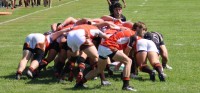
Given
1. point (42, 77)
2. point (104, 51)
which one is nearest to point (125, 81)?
point (104, 51)

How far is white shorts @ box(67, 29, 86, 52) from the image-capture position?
10859 millimetres

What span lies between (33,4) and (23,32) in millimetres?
20683

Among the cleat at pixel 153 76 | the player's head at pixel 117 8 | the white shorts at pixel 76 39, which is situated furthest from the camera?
the player's head at pixel 117 8

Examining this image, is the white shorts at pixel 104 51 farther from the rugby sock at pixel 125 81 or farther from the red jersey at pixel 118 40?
the rugby sock at pixel 125 81

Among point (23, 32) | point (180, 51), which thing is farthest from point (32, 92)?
point (23, 32)

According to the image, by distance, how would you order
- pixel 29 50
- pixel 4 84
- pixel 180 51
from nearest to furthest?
pixel 4 84
pixel 29 50
pixel 180 51

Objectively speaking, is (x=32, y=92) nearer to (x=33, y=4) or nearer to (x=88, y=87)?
(x=88, y=87)

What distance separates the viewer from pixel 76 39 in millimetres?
10906

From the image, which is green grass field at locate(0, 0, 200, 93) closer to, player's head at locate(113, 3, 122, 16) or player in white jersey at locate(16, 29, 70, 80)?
player in white jersey at locate(16, 29, 70, 80)

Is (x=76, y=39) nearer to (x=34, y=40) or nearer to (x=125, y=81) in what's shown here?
(x=125, y=81)

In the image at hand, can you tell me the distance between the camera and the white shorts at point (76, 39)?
10859mm

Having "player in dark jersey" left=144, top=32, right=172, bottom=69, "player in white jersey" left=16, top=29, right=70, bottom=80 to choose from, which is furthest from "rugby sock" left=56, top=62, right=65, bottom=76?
"player in dark jersey" left=144, top=32, right=172, bottom=69

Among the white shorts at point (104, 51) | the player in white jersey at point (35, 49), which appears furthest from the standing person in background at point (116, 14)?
the white shorts at point (104, 51)

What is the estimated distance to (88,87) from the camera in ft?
36.2
